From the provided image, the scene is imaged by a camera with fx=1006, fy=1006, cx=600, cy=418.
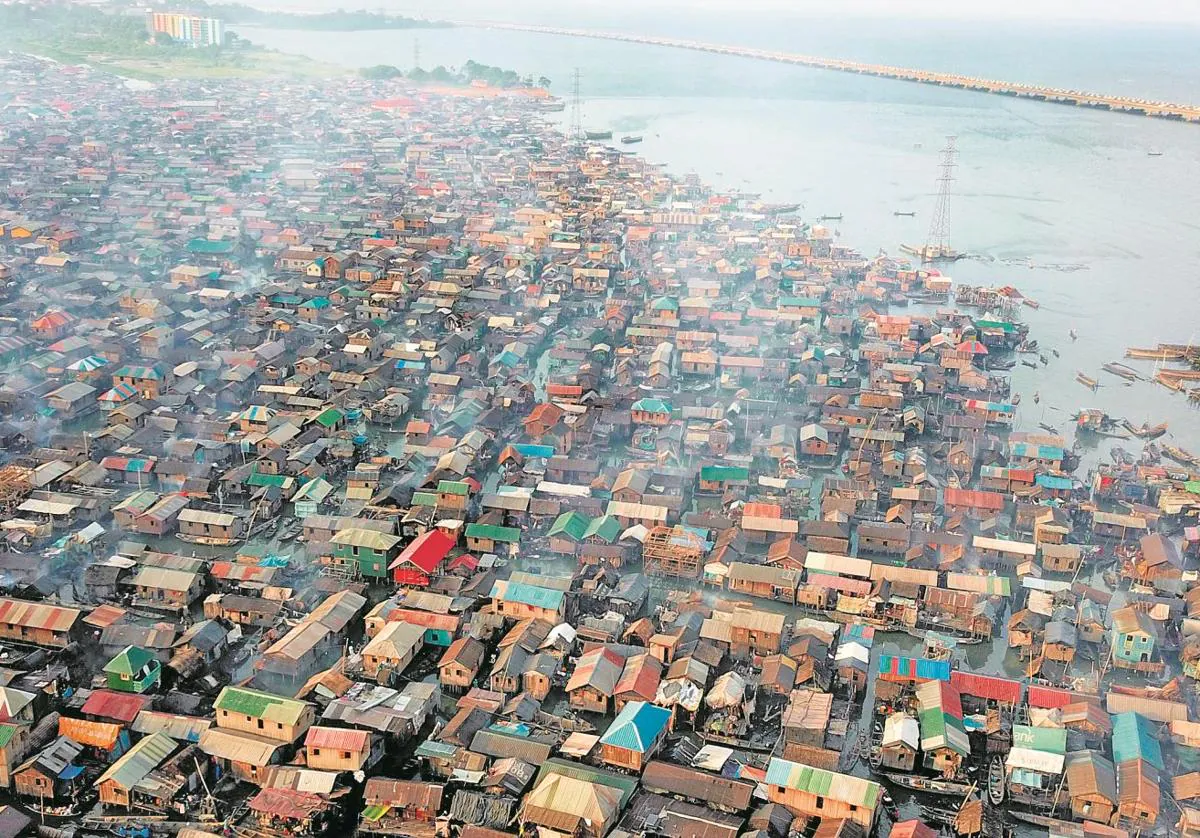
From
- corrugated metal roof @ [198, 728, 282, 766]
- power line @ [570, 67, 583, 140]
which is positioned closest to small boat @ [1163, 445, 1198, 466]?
corrugated metal roof @ [198, 728, 282, 766]

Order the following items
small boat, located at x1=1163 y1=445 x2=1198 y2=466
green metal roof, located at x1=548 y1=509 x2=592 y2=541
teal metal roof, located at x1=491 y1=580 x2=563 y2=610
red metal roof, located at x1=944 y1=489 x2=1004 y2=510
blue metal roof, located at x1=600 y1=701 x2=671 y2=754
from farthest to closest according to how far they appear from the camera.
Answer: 1. small boat, located at x1=1163 y1=445 x2=1198 y2=466
2. red metal roof, located at x1=944 y1=489 x2=1004 y2=510
3. green metal roof, located at x1=548 y1=509 x2=592 y2=541
4. teal metal roof, located at x1=491 y1=580 x2=563 y2=610
5. blue metal roof, located at x1=600 y1=701 x2=671 y2=754

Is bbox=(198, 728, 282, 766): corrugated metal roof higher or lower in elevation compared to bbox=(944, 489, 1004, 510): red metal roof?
lower

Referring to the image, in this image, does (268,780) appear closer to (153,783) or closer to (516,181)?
(153,783)

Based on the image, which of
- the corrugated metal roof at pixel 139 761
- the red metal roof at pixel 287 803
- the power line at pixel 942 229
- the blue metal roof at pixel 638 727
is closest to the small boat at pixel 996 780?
the blue metal roof at pixel 638 727

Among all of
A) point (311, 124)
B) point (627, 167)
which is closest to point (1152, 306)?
point (627, 167)

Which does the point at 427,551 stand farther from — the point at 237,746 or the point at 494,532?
the point at 237,746

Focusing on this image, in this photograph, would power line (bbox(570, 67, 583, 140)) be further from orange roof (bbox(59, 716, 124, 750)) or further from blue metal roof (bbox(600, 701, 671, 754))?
orange roof (bbox(59, 716, 124, 750))
